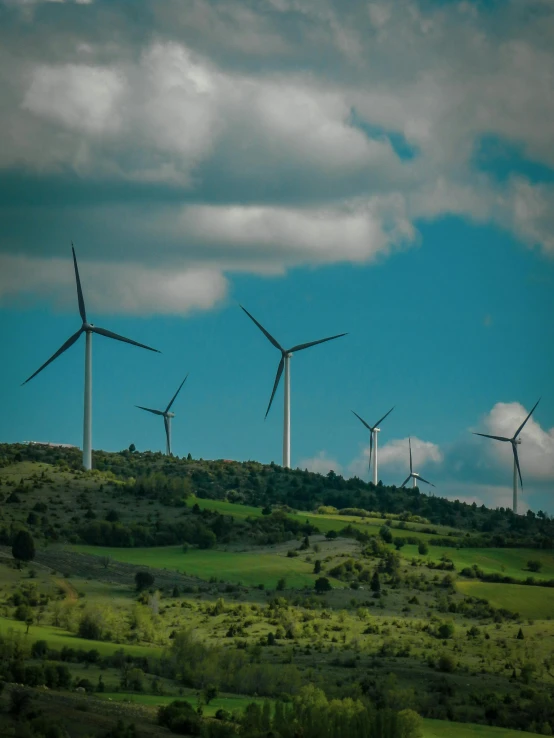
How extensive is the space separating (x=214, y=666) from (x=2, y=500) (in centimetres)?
9684

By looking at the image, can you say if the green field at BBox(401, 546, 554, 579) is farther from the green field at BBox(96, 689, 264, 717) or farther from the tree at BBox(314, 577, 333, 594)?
the green field at BBox(96, 689, 264, 717)

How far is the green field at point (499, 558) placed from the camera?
174m

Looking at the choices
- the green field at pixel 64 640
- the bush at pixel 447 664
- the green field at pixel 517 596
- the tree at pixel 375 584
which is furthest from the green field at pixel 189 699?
the green field at pixel 517 596

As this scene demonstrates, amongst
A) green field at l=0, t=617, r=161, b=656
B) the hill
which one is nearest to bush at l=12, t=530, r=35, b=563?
the hill

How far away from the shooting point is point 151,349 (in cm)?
15962

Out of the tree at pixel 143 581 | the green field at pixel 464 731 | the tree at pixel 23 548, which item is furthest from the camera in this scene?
the tree at pixel 23 548

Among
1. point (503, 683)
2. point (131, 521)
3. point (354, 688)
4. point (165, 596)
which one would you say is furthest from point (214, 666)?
point (131, 521)

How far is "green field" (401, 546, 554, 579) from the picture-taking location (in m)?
174

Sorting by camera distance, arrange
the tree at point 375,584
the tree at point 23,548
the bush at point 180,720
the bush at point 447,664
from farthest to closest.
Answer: the tree at point 375,584, the tree at point 23,548, the bush at point 447,664, the bush at point 180,720

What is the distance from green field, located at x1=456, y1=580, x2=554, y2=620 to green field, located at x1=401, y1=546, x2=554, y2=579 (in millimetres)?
12087

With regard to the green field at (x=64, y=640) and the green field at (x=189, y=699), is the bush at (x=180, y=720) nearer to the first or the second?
the green field at (x=189, y=699)

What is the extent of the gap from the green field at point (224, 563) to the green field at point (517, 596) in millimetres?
16858

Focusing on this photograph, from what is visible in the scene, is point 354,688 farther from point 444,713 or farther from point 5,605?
point 5,605

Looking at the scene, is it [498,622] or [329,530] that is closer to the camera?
[498,622]
